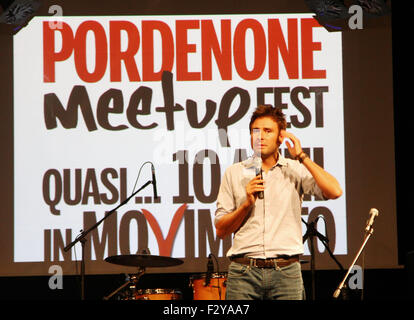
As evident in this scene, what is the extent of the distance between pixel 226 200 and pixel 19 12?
3294 millimetres

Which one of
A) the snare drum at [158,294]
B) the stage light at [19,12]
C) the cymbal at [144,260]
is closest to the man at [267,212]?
the cymbal at [144,260]

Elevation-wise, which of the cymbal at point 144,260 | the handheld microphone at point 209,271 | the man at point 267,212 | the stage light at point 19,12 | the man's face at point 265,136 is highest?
the stage light at point 19,12

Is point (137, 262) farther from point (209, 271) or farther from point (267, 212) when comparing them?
point (267, 212)

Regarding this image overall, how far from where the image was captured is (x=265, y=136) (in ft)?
10.5

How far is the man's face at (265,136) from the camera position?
10.4 ft

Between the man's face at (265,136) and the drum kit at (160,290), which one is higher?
the man's face at (265,136)

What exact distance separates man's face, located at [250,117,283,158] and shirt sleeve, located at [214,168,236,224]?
0.21 meters

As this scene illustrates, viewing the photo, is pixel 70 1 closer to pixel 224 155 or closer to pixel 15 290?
pixel 224 155

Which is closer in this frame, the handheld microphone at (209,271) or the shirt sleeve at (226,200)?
the shirt sleeve at (226,200)

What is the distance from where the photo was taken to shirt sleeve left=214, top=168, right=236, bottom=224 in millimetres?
3184

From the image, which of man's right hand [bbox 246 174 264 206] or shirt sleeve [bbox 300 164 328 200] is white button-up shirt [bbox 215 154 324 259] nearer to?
shirt sleeve [bbox 300 164 328 200]

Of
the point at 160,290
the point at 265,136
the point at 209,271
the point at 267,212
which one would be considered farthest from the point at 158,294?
the point at 265,136

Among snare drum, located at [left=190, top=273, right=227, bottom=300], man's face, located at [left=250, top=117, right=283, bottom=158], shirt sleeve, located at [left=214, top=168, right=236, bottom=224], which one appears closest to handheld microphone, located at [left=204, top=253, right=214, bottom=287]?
snare drum, located at [left=190, top=273, right=227, bottom=300]

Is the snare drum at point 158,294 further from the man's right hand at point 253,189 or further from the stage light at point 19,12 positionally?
the stage light at point 19,12
